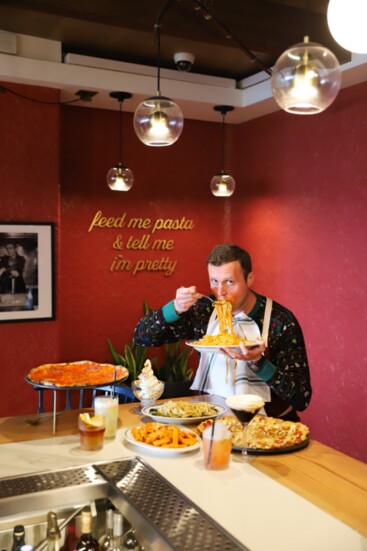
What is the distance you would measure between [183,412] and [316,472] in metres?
0.69

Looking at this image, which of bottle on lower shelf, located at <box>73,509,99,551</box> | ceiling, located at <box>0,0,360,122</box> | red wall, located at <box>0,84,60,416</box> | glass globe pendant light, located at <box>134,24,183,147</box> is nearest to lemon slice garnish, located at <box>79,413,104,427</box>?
bottle on lower shelf, located at <box>73,509,99,551</box>

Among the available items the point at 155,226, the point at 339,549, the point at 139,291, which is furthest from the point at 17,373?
the point at 339,549

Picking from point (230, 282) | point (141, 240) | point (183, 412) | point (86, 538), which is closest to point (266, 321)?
point (230, 282)

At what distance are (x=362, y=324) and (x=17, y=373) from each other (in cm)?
280

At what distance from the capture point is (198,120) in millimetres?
6059

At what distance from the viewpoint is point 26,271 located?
487 cm

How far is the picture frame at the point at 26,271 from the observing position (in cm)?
478

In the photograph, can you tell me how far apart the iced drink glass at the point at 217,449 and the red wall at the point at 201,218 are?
2.76m

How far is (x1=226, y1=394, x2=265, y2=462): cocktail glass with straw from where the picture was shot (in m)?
2.18

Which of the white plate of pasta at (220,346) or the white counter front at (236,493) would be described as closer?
the white counter front at (236,493)

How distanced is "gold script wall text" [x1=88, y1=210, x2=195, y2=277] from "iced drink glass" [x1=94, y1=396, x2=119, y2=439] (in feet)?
10.8

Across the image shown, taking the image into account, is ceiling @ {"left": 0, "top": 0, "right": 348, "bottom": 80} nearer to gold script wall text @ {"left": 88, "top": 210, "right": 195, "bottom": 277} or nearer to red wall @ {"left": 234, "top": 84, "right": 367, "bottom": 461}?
red wall @ {"left": 234, "top": 84, "right": 367, "bottom": 461}

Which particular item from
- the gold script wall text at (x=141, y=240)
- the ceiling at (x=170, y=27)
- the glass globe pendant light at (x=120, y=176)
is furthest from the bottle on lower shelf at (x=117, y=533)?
the gold script wall text at (x=141, y=240)

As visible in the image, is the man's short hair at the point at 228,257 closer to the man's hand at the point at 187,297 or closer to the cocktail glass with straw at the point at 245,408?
the man's hand at the point at 187,297
